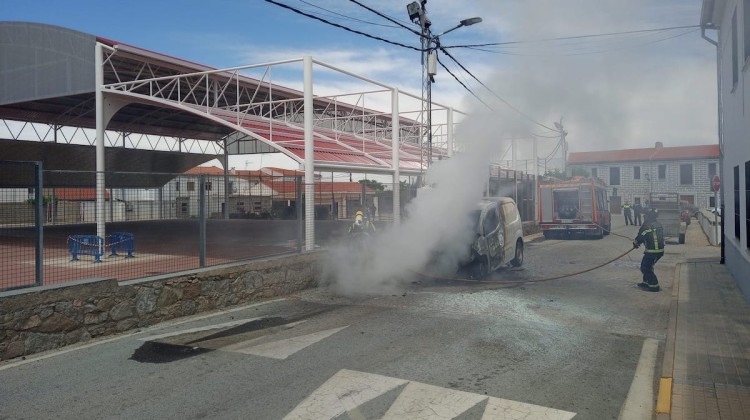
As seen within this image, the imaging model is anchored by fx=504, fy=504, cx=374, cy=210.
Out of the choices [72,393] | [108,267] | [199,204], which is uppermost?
[199,204]

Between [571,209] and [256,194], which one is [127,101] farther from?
[571,209]

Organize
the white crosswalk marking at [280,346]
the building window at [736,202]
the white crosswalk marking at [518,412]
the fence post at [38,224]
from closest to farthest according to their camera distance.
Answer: the white crosswalk marking at [518,412], the white crosswalk marking at [280,346], the fence post at [38,224], the building window at [736,202]

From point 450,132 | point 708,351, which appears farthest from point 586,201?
point 708,351

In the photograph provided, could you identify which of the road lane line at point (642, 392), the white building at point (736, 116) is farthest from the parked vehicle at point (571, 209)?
the road lane line at point (642, 392)

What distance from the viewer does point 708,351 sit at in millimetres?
6000

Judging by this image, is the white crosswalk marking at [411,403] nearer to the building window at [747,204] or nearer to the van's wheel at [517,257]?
the building window at [747,204]

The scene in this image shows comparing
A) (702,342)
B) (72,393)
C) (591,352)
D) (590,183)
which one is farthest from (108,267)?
(590,183)

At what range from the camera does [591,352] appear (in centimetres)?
611

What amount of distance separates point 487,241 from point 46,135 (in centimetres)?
2129

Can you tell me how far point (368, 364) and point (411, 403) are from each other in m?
1.14

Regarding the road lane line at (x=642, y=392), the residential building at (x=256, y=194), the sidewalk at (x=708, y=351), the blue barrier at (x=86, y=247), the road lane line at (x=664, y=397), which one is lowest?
the road lane line at (x=642, y=392)

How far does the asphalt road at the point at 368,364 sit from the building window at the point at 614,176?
5036cm

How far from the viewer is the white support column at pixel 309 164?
35.9 feet

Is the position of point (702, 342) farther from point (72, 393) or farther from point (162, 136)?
point (162, 136)
